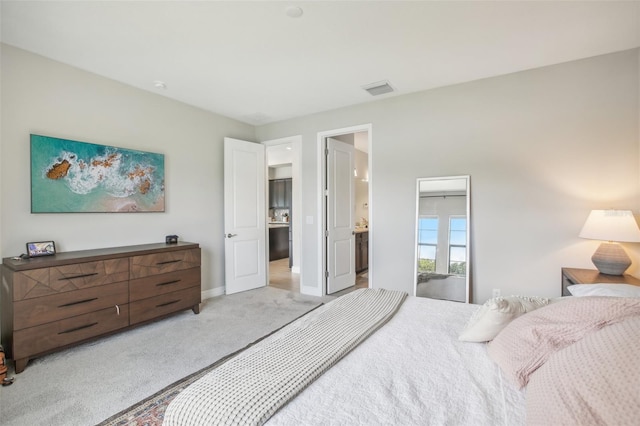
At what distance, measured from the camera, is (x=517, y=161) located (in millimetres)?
2963

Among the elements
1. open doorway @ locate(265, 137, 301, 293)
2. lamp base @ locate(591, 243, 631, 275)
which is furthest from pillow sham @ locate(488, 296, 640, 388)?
open doorway @ locate(265, 137, 301, 293)

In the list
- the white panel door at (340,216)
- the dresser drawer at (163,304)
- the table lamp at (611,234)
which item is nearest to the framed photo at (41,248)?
the dresser drawer at (163,304)

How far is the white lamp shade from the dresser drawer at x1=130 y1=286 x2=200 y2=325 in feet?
12.7

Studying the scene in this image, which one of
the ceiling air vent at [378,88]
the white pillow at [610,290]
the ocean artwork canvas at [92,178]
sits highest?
the ceiling air vent at [378,88]

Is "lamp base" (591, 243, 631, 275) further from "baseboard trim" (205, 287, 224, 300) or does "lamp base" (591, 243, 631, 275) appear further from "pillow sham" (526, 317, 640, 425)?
"baseboard trim" (205, 287, 224, 300)

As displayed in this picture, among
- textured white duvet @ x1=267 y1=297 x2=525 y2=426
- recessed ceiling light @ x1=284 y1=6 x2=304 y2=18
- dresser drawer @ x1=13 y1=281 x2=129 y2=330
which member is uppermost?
recessed ceiling light @ x1=284 y1=6 x2=304 y2=18

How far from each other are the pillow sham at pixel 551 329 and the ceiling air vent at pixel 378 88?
2.72 metres

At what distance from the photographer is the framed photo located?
2.50m

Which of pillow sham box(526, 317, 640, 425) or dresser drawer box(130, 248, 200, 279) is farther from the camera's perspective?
dresser drawer box(130, 248, 200, 279)

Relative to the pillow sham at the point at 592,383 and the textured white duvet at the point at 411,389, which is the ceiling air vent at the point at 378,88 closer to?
the textured white duvet at the point at 411,389

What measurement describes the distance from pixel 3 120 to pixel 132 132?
1021 millimetres

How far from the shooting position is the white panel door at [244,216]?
13.8 feet

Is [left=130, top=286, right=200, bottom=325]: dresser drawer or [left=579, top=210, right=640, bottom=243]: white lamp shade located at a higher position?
[left=579, top=210, right=640, bottom=243]: white lamp shade

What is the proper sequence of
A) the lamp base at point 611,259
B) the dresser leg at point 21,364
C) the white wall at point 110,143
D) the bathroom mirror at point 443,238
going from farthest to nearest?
the bathroom mirror at point 443,238, the white wall at point 110,143, the lamp base at point 611,259, the dresser leg at point 21,364
